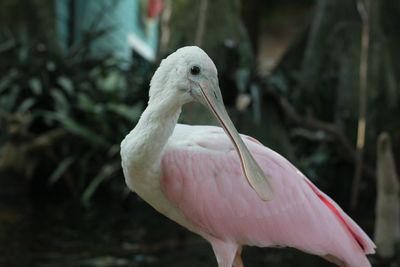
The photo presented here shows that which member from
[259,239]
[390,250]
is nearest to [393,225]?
[390,250]

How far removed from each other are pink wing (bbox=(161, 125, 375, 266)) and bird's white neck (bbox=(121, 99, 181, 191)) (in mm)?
190

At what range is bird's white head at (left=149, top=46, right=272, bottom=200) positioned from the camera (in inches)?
126

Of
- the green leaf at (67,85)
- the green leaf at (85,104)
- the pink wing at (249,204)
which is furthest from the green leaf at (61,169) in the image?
the pink wing at (249,204)

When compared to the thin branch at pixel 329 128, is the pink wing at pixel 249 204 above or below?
above

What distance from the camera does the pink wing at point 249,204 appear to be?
3.78m

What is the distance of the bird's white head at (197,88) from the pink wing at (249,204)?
1.39 ft

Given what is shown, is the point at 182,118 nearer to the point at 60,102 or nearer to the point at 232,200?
the point at 60,102

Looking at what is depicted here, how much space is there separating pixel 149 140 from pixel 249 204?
68 centimetres

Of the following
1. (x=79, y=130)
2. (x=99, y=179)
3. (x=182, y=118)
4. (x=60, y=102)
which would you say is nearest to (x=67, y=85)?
(x=60, y=102)

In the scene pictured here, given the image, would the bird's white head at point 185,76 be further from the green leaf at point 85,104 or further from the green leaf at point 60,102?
the green leaf at point 60,102

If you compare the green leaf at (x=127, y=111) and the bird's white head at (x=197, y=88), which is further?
the green leaf at (x=127, y=111)

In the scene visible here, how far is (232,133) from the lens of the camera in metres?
3.27

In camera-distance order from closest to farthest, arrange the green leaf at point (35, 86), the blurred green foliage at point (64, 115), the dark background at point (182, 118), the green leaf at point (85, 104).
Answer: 1. the dark background at point (182, 118)
2. the blurred green foliage at point (64, 115)
3. the green leaf at point (85, 104)
4. the green leaf at point (35, 86)

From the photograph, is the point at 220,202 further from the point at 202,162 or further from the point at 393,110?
the point at 393,110
